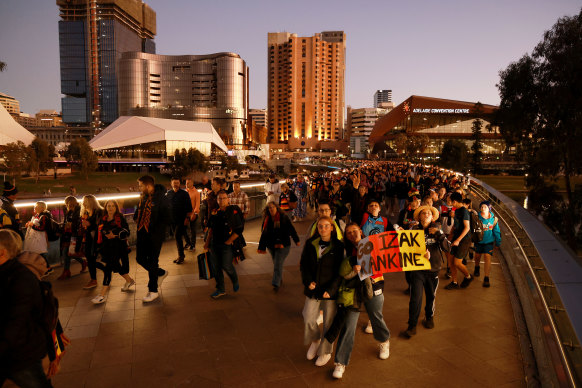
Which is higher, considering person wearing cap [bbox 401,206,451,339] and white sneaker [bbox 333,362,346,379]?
person wearing cap [bbox 401,206,451,339]

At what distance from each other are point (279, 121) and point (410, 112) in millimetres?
87411

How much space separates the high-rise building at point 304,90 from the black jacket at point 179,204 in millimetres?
157075

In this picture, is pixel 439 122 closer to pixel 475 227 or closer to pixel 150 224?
pixel 475 227

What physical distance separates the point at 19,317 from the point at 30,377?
52cm

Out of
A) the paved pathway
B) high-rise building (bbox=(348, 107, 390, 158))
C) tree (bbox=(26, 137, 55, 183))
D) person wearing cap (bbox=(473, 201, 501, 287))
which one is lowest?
the paved pathway

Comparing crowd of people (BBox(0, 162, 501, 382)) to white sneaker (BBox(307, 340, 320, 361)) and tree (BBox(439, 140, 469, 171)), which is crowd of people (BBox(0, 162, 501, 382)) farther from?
tree (BBox(439, 140, 469, 171))

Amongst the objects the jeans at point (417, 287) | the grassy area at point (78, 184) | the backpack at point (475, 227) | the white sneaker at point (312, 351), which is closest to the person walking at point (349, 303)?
the white sneaker at point (312, 351)

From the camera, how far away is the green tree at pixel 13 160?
144ft

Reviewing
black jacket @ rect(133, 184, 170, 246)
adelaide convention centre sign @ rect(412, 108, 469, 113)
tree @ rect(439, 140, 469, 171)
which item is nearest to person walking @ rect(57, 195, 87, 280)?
black jacket @ rect(133, 184, 170, 246)

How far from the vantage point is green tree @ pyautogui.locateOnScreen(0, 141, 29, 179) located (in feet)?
144

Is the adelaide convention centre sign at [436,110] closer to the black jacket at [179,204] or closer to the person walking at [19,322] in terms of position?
the black jacket at [179,204]

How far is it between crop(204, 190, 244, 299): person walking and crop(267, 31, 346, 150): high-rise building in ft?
522

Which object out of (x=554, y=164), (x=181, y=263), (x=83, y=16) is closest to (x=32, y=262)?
(x=181, y=263)

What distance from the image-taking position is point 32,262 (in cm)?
275
